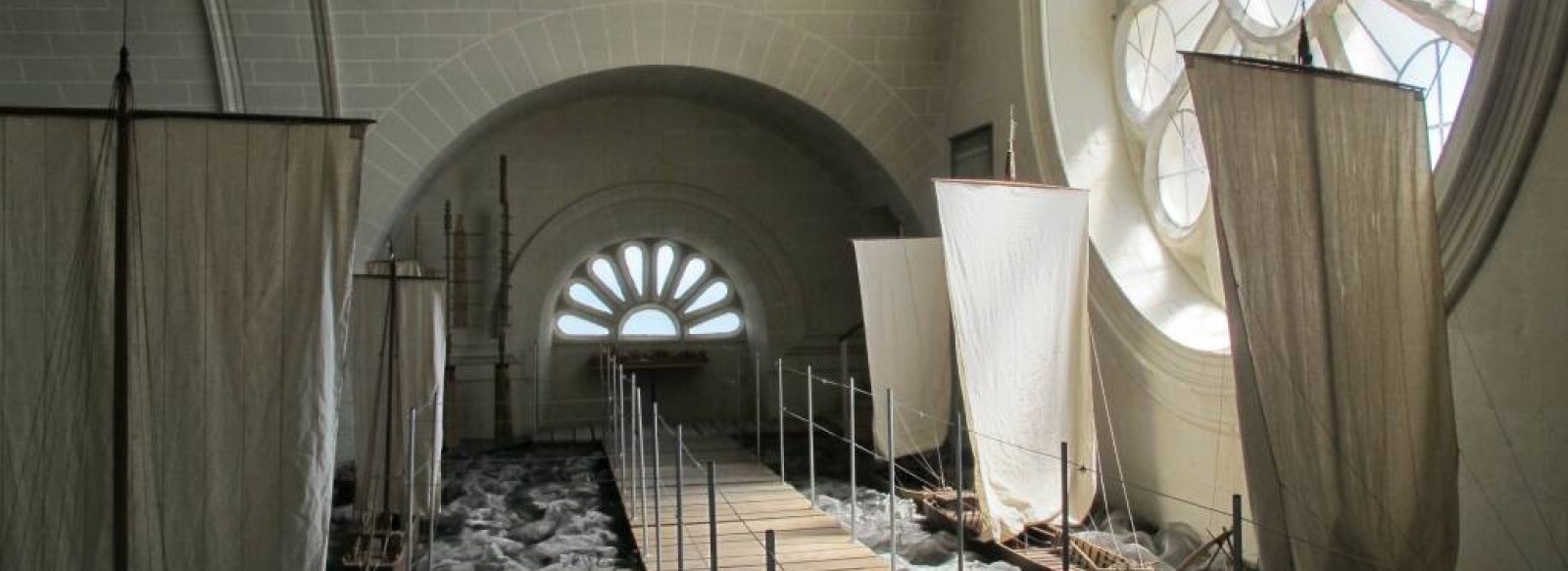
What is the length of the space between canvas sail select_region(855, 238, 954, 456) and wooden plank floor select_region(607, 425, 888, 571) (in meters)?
0.86

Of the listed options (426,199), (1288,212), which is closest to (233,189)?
(1288,212)

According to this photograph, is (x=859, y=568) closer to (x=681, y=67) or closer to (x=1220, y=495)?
(x=1220, y=495)

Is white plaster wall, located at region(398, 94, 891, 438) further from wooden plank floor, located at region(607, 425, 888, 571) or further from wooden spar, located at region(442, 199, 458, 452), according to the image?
wooden plank floor, located at region(607, 425, 888, 571)

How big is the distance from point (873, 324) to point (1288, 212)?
394cm

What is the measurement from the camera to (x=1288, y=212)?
411 cm

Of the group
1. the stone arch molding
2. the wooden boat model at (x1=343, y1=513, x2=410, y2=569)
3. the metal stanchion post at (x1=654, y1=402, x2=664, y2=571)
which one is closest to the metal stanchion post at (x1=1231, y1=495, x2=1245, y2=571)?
the metal stanchion post at (x1=654, y1=402, x2=664, y2=571)

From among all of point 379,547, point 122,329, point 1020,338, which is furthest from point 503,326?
point 122,329

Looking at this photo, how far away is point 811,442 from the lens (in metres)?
7.06

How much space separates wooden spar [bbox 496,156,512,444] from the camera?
1093 centimetres

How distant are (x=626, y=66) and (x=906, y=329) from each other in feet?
9.43

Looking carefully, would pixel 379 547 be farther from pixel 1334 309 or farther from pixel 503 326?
pixel 1334 309

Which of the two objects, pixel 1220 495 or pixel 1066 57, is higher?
pixel 1066 57

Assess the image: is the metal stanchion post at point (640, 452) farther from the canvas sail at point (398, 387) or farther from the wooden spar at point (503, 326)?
the wooden spar at point (503, 326)

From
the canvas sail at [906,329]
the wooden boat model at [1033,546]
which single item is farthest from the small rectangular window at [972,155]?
the wooden boat model at [1033,546]
